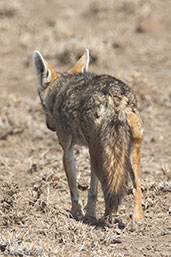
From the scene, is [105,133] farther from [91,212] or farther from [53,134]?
[53,134]

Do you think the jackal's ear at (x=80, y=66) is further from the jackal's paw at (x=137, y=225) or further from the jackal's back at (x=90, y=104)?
the jackal's paw at (x=137, y=225)

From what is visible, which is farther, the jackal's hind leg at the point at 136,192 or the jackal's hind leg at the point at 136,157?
the jackal's hind leg at the point at 136,192

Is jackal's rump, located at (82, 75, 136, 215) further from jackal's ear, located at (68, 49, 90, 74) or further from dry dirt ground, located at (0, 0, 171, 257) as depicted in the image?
jackal's ear, located at (68, 49, 90, 74)

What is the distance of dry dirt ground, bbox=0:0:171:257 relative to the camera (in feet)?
17.4

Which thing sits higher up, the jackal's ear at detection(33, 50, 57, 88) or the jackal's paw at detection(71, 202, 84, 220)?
the jackal's ear at detection(33, 50, 57, 88)

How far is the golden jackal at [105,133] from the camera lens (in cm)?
529

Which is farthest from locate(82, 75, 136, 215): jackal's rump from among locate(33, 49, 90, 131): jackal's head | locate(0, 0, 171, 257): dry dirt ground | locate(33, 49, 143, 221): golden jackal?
locate(33, 49, 90, 131): jackal's head

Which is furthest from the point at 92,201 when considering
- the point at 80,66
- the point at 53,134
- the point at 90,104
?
the point at 53,134

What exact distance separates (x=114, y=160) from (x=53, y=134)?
4.31m

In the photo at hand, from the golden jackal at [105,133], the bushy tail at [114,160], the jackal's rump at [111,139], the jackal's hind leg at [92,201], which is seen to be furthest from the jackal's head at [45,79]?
the bushy tail at [114,160]

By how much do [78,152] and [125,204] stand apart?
2.06 meters

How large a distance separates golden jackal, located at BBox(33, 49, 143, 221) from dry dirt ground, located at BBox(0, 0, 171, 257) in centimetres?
40

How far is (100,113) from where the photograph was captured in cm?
535

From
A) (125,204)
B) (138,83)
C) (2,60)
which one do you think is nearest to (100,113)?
(125,204)
